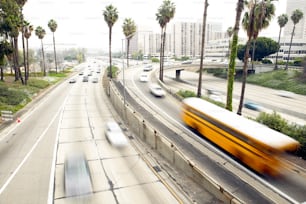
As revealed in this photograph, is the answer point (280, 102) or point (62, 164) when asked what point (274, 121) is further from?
point (280, 102)

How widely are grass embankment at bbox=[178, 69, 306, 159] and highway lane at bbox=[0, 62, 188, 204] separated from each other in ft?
43.9

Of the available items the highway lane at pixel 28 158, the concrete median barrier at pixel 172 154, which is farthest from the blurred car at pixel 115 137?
the highway lane at pixel 28 158

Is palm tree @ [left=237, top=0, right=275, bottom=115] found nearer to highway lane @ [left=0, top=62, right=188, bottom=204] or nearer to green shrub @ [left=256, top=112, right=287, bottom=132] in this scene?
green shrub @ [left=256, top=112, right=287, bottom=132]

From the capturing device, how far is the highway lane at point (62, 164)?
49.6 ft

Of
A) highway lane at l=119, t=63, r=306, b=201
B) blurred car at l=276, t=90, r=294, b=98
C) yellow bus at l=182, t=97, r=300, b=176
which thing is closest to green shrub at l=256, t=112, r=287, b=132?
yellow bus at l=182, t=97, r=300, b=176

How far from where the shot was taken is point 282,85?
63531 mm

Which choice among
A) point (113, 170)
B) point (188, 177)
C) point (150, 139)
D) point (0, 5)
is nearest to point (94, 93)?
point (0, 5)

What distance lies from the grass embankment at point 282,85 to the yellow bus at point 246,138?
5.18 metres

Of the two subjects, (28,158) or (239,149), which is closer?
(239,149)

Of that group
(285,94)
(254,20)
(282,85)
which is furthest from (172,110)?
(282,85)

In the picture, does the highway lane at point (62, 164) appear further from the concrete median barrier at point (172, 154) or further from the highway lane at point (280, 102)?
the highway lane at point (280, 102)

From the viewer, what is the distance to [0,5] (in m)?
39.2

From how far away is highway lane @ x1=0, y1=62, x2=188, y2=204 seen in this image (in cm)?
1512

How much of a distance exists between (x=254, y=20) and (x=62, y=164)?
27695mm
